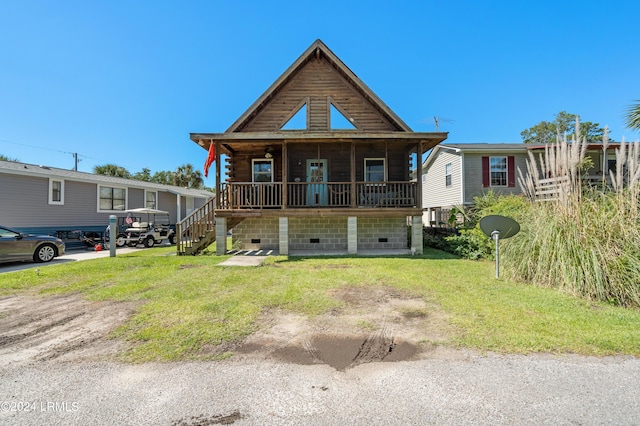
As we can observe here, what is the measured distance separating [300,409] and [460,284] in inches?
202

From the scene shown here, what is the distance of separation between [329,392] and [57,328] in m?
4.27

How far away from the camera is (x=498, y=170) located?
17.2 meters

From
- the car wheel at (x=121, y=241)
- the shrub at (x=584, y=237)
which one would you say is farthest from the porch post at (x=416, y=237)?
the car wheel at (x=121, y=241)

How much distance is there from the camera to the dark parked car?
356 inches

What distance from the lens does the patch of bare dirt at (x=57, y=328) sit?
3.26 metres

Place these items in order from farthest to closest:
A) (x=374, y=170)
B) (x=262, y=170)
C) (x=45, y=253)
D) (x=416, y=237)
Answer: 1. (x=262, y=170)
2. (x=374, y=170)
3. (x=416, y=237)
4. (x=45, y=253)

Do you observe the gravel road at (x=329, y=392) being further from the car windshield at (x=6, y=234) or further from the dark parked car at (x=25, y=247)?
the car windshield at (x=6, y=234)

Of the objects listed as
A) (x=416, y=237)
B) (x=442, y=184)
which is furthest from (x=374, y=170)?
(x=442, y=184)

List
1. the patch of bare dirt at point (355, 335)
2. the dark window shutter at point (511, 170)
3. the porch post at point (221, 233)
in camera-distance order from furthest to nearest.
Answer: the dark window shutter at point (511, 170) < the porch post at point (221, 233) < the patch of bare dirt at point (355, 335)

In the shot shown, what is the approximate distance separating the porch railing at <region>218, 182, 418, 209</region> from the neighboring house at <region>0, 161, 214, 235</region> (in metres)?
10.0

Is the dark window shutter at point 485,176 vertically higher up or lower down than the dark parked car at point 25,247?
higher up

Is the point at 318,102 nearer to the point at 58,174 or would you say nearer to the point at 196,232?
the point at 196,232

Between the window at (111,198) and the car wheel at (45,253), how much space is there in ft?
23.0

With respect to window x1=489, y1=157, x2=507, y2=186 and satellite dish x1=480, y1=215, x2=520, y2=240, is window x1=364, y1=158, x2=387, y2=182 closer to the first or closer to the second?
satellite dish x1=480, y1=215, x2=520, y2=240
